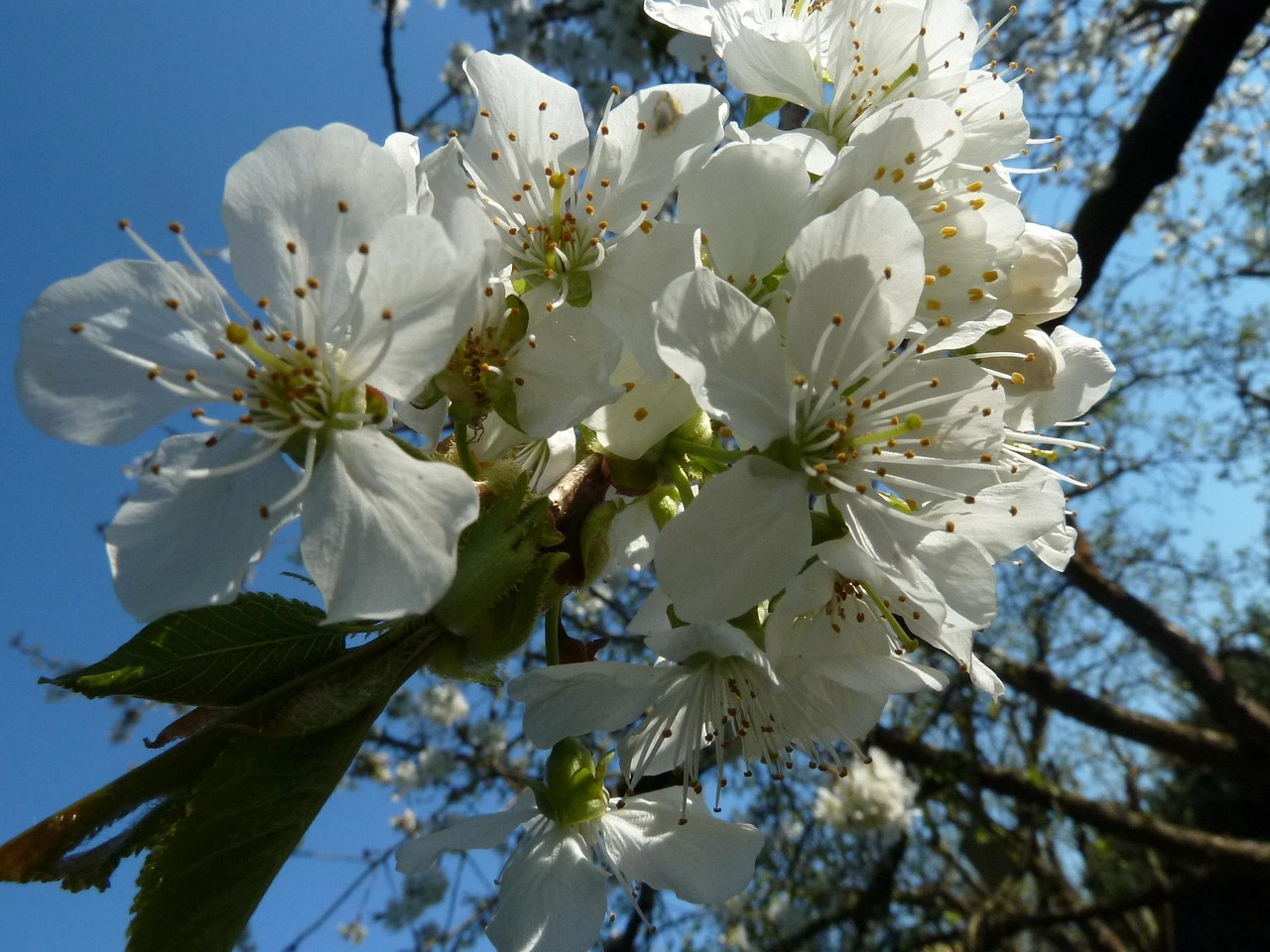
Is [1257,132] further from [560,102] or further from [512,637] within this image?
[512,637]

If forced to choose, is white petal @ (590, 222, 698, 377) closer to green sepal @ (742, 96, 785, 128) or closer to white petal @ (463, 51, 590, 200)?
white petal @ (463, 51, 590, 200)

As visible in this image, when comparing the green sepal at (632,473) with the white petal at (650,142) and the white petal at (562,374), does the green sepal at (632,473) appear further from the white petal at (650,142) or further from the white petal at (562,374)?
the white petal at (650,142)

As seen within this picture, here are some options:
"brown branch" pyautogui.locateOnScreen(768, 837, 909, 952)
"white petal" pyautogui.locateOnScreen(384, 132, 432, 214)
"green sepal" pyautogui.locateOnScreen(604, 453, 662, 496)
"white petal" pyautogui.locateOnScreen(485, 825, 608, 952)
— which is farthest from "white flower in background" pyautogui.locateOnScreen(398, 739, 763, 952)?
"brown branch" pyautogui.locateOnScreen(768, 837, 909, 952)

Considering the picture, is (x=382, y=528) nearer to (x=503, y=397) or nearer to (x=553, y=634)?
(x=503, y=397)

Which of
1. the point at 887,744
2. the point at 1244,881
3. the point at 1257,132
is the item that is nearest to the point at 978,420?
the point at 887,744

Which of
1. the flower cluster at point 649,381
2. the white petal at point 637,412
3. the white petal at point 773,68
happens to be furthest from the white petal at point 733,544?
the white petal at point 773,68
